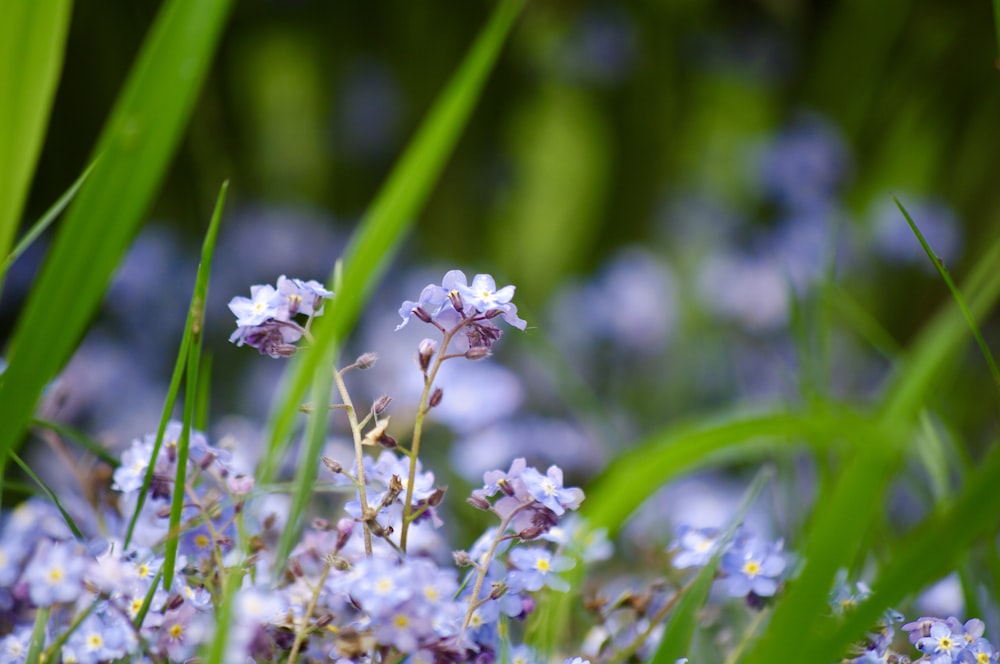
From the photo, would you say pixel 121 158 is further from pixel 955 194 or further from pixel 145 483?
pixel 955 194

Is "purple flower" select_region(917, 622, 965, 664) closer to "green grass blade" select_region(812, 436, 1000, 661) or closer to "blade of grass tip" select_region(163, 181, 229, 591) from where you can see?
"green grass blade" select_region(812, 436, 1000, 661)

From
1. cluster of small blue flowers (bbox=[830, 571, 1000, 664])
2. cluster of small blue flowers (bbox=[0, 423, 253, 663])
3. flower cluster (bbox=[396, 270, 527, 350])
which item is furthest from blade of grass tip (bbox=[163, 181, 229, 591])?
cluster of small blue flowers (bbox=[830, 571, 1000, 664])

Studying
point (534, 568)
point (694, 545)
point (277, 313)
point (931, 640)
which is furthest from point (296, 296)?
point (931, 640)

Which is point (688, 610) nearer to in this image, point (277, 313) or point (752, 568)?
point (752, 568)

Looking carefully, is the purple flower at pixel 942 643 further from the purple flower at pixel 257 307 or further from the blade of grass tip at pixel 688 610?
the purple flower at pixel 257 307

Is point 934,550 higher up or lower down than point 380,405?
lower down

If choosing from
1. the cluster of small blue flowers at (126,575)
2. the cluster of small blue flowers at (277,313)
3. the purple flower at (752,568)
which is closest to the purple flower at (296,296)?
the cluster of small blue flowers at (277,313)
